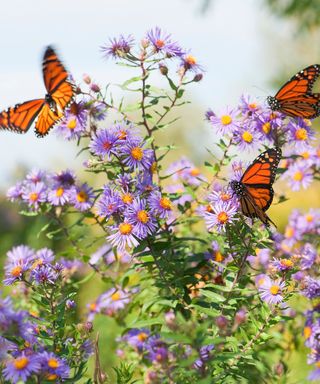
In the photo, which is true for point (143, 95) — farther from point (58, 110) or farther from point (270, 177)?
point (270, 177)

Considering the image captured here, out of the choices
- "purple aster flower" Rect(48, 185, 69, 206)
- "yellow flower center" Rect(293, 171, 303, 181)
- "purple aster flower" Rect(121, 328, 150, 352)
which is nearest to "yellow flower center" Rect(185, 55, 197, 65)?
"purple aster flower" Rect(48, 185, 69, 206)

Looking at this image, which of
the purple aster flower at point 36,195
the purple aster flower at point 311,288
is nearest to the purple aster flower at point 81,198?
the purple aster flower at point 36,195

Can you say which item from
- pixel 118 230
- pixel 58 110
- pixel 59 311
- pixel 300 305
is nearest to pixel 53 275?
pixel 59 311

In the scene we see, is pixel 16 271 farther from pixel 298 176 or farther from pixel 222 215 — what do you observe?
pixel 298 176

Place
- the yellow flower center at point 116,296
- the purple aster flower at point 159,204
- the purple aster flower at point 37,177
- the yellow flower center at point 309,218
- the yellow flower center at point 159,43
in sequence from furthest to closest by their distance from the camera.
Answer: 1. the yellow flower center at point 309,218
2. the yellow flower center at point 116,296
3. the purple aster flower at point 37,177
4. the yellow flower center at point 159,43
5. the purple aster flower at point 159,204

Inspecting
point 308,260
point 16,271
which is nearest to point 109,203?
point 16,271

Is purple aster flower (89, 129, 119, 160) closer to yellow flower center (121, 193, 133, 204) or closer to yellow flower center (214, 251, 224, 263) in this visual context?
yellow flower center (121, 193, 133, 204)

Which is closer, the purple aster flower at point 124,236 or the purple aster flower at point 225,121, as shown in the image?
the purple aster flower at point 124,236

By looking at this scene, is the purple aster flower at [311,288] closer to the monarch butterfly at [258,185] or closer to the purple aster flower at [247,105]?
the monarch butterfly at [258,185]
